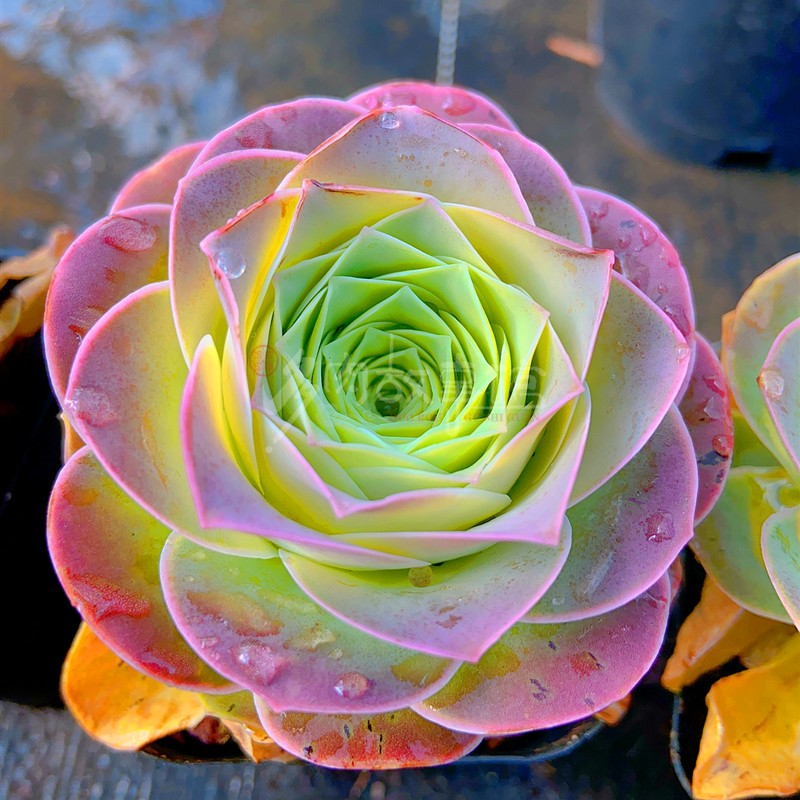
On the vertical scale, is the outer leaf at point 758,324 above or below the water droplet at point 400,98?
below

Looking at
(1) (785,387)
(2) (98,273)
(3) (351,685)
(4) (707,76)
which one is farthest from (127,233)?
(4) (707,76)

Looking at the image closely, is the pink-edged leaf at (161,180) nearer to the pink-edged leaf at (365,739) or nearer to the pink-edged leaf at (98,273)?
the pink-edged leaf at (98,273)

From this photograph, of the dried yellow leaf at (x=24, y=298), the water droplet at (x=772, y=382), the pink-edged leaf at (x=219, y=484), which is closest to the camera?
the pink-edged leaf at (x=219, y=484)

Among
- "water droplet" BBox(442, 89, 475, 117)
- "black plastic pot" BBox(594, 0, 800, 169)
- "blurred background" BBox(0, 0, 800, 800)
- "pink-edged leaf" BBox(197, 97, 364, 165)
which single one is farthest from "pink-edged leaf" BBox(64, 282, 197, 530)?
"black plastic pot" BBox(594, 0, 800, 169)

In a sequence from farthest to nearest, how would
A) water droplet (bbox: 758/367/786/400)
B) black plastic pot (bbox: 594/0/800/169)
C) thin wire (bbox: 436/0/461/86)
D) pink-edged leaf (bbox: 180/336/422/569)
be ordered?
thin wire (bbox: 436/0/461/86), black plastic pot (bbox: 594/0/800/169), water droplet (bbox: 758/367/786/400), pink-edged leaf (bbox: 180/336/422/569)

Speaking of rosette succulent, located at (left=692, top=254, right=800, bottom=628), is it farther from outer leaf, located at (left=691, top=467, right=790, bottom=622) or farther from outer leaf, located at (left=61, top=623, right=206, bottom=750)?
outer leaf, located at (left=61, top=623, right=206, bottom=750)

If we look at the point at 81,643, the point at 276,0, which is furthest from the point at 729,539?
the point at 276,0

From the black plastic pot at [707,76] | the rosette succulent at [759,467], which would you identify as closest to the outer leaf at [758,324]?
the rosette succulent at [759,467]

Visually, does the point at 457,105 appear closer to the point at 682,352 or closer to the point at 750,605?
the point at 682,352
